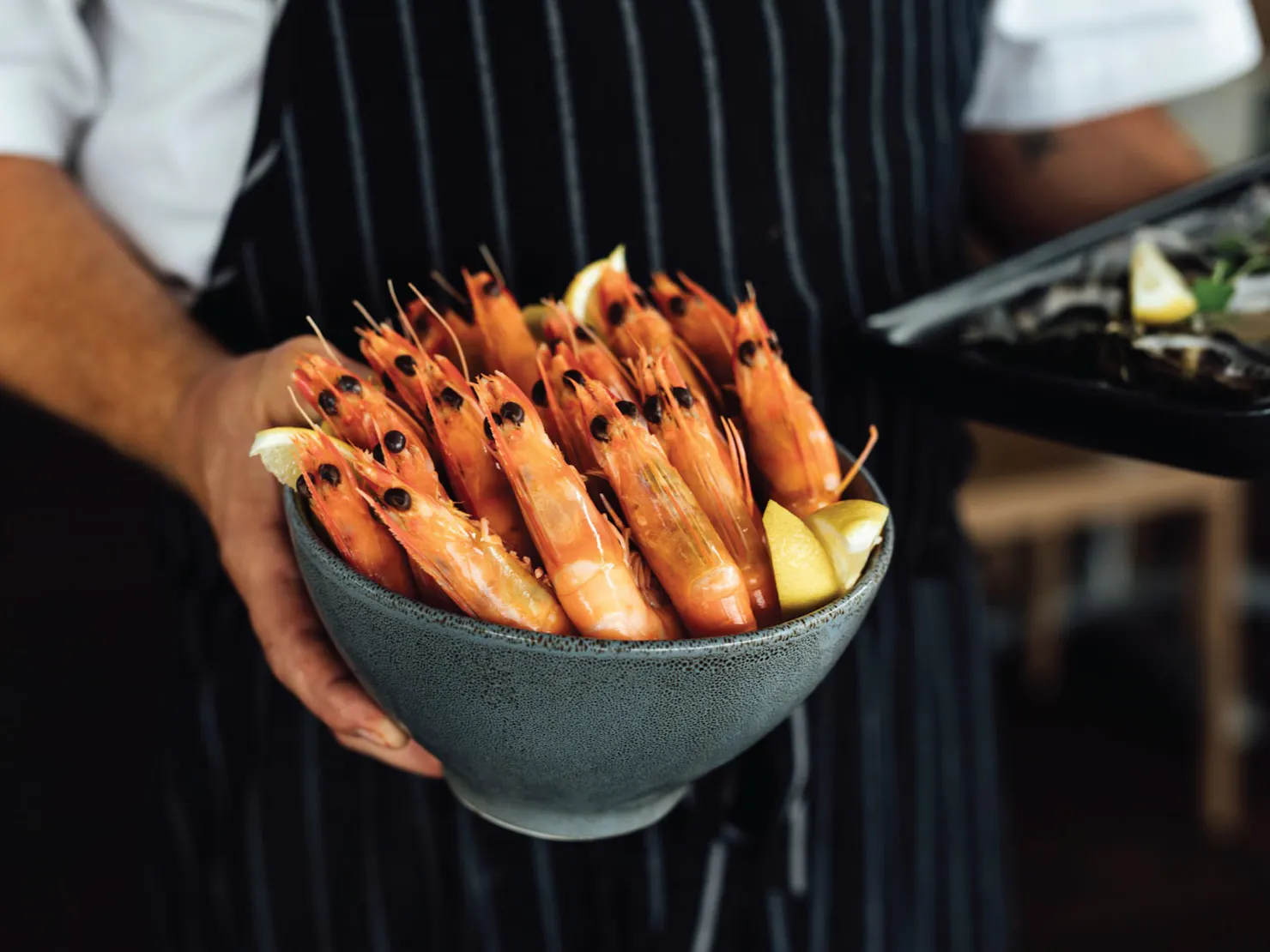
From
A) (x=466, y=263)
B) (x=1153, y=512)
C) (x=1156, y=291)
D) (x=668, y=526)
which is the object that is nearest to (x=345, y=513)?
(x=668, y=526)

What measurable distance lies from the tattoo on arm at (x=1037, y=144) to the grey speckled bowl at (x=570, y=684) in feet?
2.25

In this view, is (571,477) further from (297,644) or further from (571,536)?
(297,644)

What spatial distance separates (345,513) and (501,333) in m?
0.15

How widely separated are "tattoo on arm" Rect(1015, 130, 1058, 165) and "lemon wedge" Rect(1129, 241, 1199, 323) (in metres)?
0.28

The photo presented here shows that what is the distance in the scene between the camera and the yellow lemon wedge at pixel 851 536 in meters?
0.46

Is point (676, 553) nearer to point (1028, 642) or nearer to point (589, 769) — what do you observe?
point (589, 769)

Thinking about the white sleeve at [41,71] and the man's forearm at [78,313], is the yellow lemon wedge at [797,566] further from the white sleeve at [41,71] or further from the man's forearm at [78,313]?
the white sleeve at [41,71]

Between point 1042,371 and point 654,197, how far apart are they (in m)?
0.28

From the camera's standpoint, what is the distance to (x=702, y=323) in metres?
0.60

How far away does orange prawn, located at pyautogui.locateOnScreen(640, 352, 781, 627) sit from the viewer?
49 cm

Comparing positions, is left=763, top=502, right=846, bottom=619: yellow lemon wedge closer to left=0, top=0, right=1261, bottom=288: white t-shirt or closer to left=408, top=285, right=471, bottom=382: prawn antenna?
left=408, top=285, right=471, bottom=382: prawn antenna

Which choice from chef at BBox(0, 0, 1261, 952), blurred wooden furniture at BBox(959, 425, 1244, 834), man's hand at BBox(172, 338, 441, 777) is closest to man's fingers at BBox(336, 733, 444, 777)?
man's hand at BBox(172, 338, 441, 777)

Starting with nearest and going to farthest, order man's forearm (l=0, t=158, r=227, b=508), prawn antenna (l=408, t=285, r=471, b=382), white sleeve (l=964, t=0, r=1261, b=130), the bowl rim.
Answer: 1. the bowl rim
2. prawn antenna (l=408, t=285, r=471, b=382)
3. man's forearm (l=0, t=158, r=227, b=508)
4. white sleeve (l=964, t=0, r=1261, b=130)

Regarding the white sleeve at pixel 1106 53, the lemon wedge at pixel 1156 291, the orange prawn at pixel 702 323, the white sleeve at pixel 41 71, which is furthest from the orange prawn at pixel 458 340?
the white sleeve at pixel 1106 53
